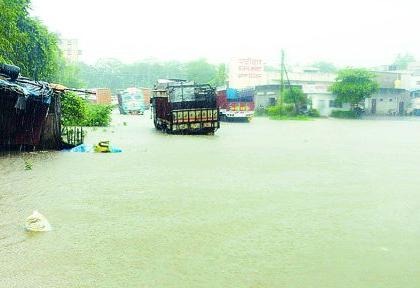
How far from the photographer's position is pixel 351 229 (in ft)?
24.4

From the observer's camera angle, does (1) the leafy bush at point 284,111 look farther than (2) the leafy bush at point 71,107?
Yes

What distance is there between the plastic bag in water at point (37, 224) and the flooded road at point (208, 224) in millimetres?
168

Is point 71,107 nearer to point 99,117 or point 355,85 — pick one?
point 99,117

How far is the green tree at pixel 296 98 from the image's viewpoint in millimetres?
53125

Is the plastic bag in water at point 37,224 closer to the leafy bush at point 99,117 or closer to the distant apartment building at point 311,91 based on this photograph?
the leafy bush at point 99,117

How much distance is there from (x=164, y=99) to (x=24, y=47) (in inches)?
356

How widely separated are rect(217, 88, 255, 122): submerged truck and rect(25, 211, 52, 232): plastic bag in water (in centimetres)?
3407

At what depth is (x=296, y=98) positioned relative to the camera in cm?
5350

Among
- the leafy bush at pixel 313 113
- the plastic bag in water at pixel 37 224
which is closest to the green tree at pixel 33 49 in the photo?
the plastic bag in water at pixel 37 224

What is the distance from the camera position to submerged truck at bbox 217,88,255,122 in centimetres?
4056

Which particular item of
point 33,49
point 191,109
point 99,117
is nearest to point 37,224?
point 191,109

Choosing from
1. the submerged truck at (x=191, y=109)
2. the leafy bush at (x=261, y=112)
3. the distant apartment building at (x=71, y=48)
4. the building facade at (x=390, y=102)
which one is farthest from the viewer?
the distant apartment building at (x=71, y=48)

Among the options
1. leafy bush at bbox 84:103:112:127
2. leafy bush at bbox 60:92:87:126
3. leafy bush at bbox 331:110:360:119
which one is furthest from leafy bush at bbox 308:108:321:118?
leafy bush at bbox 60:92:87:126

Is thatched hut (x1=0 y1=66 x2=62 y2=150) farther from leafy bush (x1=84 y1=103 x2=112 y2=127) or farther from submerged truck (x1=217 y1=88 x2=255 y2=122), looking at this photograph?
submerged truck (x1=217 y1=88 x2=255 y2=122)
